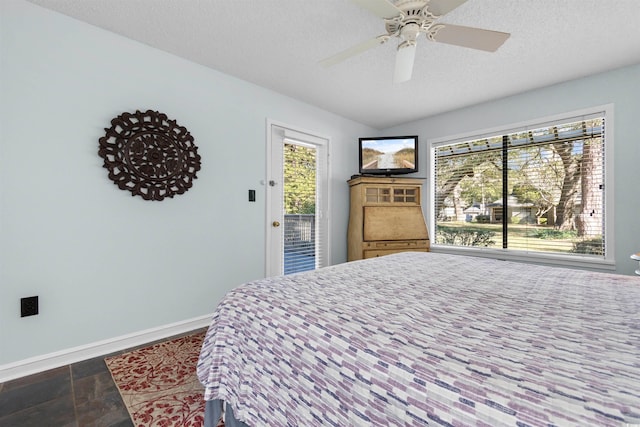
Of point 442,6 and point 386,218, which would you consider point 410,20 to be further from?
point 386,218

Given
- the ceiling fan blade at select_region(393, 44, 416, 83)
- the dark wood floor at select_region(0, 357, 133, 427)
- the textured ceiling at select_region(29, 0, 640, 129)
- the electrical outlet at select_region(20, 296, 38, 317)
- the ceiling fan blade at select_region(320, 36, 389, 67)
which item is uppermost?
the textured ceiling at select_region(29, 0, 640, 129)

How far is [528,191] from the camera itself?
302 cm

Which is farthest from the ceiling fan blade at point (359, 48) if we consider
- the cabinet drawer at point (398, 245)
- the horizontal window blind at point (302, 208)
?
the cabinet drawer at point (398, 245)

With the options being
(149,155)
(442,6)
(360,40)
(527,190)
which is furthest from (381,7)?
(527,190)

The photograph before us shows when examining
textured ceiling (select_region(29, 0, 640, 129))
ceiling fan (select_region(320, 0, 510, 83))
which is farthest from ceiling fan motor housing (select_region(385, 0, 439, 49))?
textured ceiling (select_region(29, 0, 640, 129))

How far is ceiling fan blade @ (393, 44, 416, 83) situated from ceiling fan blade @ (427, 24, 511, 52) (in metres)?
0.13

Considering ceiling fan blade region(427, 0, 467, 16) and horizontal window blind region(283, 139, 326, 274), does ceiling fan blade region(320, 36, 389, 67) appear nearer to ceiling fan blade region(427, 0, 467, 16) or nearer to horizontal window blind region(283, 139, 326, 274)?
ceiling fan blade region(427, 0, 467, 16)

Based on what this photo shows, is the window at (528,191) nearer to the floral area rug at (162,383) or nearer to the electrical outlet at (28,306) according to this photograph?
the floral area rug at (162,383)

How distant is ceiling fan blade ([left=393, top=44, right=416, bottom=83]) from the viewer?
1648mm

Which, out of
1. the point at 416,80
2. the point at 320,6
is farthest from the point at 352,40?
the point at 416,80

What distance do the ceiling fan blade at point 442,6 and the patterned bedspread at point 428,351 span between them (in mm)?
1375

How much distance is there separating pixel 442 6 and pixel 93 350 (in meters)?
3.07

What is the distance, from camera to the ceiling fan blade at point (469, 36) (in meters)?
1.50

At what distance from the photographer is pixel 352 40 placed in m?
2.07
